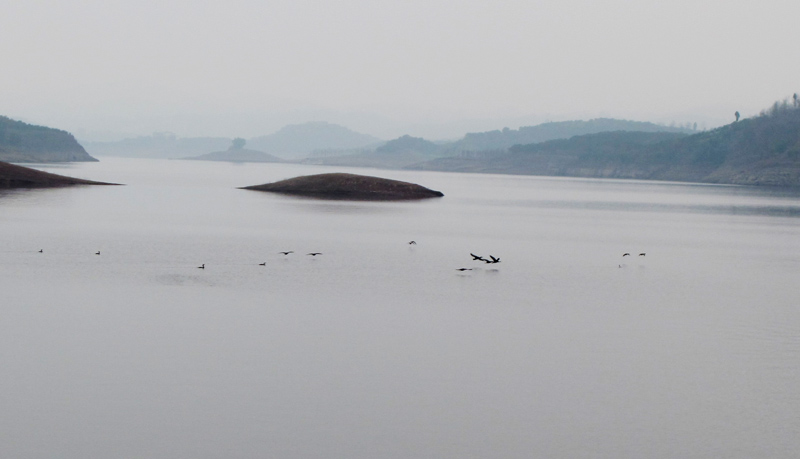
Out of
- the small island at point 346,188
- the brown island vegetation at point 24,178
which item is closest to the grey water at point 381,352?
the brown island vegetation at point 24,178

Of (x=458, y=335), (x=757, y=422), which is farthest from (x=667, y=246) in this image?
(x=757, y=422)

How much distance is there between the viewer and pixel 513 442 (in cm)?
1505

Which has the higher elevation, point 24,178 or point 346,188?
point 24,178

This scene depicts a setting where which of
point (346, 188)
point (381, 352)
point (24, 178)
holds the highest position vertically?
point (24, 178)

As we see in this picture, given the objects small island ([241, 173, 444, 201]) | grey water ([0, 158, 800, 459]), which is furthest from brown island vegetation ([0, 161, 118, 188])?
grey water ([0, 158, 800, 459])

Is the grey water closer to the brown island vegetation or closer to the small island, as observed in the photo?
the brown island vegetation

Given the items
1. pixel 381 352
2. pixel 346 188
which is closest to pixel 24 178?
pixel 346 188

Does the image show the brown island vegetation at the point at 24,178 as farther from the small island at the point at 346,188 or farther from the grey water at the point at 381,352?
the grey water at the point at 381,352

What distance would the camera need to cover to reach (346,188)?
340 ft

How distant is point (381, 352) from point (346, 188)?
82980 mm

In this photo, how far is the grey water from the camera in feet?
49.7

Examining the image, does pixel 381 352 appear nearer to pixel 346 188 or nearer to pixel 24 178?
pixel 24 178

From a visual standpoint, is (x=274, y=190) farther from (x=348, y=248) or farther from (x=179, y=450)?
(x=179, y=450)

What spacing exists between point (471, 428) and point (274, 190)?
A: 95.2 m
